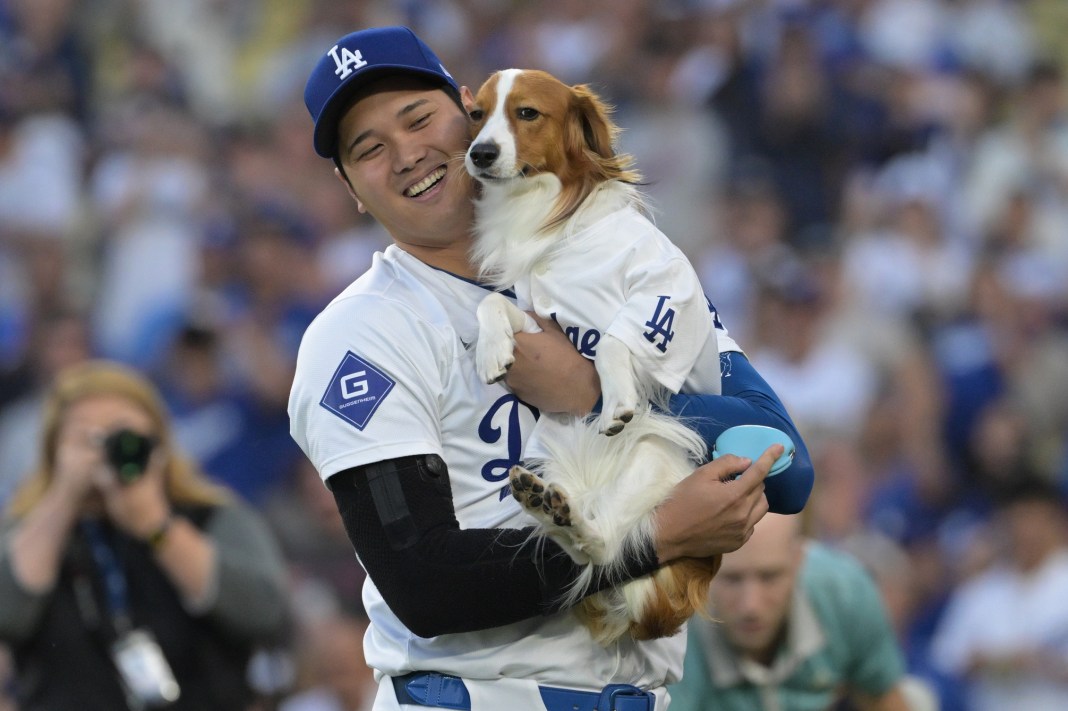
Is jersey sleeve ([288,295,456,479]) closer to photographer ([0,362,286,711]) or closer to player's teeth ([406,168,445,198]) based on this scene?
player's teeth ([406,168,445,198])

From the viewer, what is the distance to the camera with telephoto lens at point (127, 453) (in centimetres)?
376

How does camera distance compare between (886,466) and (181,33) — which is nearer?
(886,466)

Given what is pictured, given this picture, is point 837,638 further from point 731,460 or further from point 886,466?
point 886,466

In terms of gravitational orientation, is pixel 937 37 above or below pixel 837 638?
above

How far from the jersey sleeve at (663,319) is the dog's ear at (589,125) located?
0.38 meters

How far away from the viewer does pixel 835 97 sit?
26.6ft

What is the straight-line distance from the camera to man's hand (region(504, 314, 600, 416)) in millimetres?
2629

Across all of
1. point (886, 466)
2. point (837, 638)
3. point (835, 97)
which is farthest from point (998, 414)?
point (837, 638)

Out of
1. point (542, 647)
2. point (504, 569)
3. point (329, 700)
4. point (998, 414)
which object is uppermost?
point (504, 569)

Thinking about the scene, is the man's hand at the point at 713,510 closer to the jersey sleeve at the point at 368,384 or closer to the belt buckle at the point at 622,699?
the belt buckle at the point at 622,699

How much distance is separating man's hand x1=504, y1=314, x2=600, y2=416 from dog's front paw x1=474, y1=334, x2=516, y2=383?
0.04 m

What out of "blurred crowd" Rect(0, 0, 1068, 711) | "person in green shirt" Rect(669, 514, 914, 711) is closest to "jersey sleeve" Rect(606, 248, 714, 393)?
"person in green shirt" Rect(669, 514, 914, 711)

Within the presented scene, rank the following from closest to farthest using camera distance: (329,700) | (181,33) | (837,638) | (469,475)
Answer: (469,475)
(837,638)
(329,700)
(181,33)

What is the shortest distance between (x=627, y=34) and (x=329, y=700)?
465 centimetres
